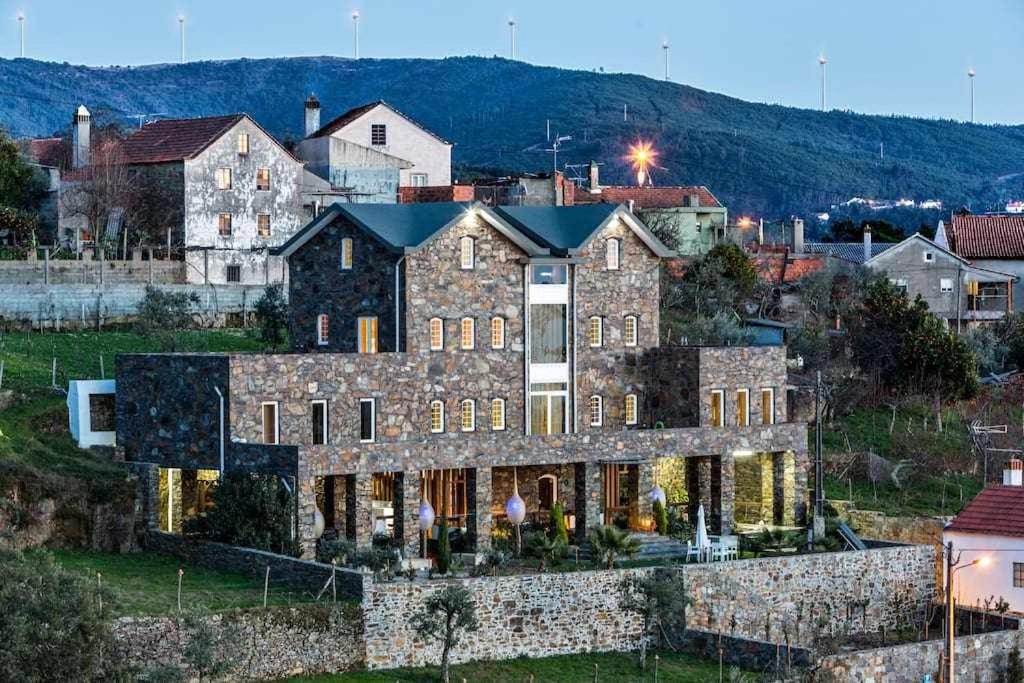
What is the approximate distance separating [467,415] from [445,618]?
12.8 meters

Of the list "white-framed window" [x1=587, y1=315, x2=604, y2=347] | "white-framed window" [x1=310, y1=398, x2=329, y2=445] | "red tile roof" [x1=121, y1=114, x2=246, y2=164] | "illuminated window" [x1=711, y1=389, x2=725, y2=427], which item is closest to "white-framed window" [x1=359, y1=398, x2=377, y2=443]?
"white-framed window" [x1=310, y1=398, x2=329, y2=445]

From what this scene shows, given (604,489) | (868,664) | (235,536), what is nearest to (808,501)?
(604,489)

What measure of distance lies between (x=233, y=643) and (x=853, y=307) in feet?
136

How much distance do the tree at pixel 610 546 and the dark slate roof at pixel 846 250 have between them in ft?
139

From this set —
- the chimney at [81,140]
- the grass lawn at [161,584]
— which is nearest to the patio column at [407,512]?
the grass lawn at [161,584]

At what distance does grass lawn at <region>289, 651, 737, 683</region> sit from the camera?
45094 mm

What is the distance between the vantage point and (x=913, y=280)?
3595 inches

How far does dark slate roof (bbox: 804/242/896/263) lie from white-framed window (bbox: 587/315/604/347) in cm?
3395

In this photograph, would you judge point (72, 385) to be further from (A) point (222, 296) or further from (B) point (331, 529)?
(A) point (222, 296)

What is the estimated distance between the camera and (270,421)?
53469 mm

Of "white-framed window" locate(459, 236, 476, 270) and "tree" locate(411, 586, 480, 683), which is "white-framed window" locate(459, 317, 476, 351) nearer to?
"white-framed window" locate(459, 236, 476, 270)

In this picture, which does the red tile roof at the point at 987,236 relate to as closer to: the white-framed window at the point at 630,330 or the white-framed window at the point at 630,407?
the white-framed window at the point at 630,330

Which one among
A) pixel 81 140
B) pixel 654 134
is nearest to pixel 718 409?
pixel 81 140

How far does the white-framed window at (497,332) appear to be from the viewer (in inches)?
2308
